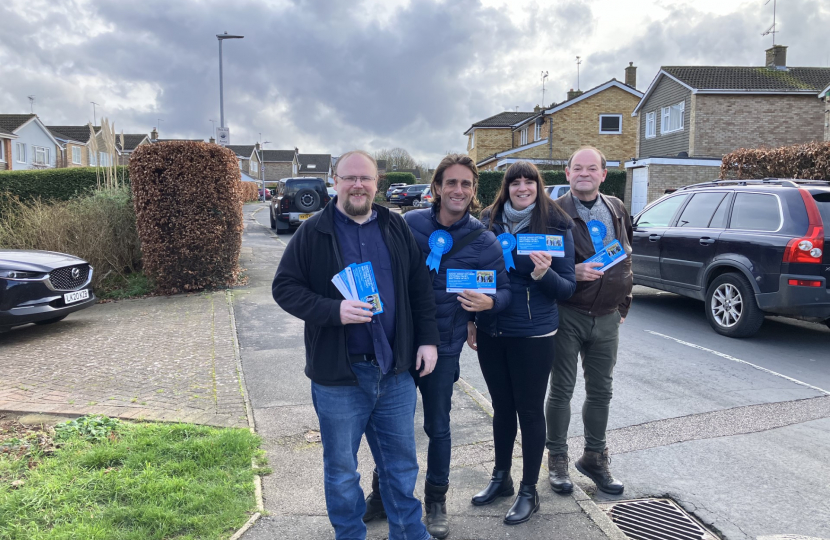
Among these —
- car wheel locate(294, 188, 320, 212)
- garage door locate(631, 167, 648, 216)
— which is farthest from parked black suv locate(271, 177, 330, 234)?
garage door locate(631, 167, 648, 216)

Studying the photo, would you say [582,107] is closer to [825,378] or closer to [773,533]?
[825,378]

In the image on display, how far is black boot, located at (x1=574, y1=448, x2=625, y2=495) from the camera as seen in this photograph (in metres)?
3.60

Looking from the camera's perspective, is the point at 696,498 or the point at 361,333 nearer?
the point at 361,333

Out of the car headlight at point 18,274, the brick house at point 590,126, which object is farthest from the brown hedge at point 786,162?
the brick house at point 590,126

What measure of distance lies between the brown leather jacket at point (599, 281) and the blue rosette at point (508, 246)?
1.96 ft

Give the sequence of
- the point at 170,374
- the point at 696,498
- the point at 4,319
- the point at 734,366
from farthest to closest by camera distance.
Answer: the point at 4,319, the point at 734,366, the point at 170,374, the point at 696,498

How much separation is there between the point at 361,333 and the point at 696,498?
2.37 meters

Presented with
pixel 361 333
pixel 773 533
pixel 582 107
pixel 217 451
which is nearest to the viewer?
pixel 361 333

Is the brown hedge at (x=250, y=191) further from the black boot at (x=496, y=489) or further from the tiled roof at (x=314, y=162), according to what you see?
the black boot at (x=496, y=489)

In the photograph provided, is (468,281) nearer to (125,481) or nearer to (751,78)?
(125,481)

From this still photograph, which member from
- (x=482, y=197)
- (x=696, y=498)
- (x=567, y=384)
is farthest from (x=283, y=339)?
(x=482, y=197)

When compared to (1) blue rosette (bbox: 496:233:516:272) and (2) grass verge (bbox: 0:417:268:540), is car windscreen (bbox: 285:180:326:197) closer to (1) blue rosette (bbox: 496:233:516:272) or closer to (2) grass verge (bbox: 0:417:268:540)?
(2) grass verge (bbox: 0:417:268:540)

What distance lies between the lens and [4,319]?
692 centimetres

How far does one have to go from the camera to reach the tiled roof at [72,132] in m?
56.3
